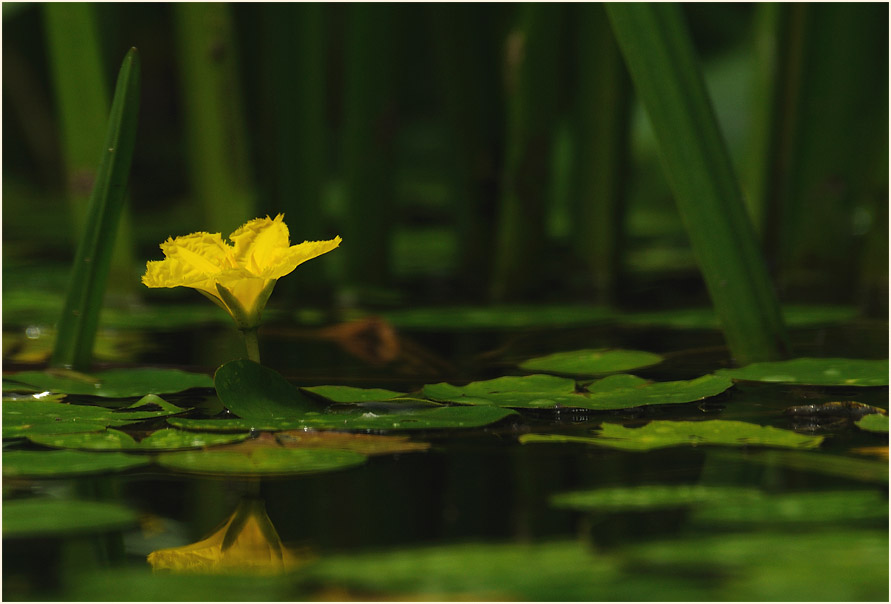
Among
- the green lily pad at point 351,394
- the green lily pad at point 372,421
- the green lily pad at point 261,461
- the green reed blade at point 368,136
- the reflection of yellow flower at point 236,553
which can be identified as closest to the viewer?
the reflection of yellow flower at point 236,553

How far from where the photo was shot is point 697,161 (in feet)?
3.78

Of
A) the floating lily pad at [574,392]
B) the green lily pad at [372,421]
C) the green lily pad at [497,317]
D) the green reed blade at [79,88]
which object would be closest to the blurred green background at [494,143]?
the green reed blade at [79,88]

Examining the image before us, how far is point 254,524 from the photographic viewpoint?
0.70 meters

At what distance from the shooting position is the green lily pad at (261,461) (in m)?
0.80

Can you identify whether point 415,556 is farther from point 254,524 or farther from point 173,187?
point 173,187

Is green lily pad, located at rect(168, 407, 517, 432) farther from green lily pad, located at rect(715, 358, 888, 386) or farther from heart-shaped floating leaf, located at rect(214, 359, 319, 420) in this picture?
green lily pad, located at rect(715, 358, 888, 386)

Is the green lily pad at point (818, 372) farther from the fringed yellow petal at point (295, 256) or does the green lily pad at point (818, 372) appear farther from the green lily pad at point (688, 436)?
the fringed yellow petal at point (295, 256)

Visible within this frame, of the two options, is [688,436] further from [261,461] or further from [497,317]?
[497,317]

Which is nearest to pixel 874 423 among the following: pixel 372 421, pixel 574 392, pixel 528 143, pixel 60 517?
pixel 574 392

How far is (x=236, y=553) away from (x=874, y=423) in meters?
0.56

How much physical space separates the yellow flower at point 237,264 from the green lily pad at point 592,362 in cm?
37

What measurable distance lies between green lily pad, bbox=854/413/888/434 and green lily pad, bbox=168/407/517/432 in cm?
30

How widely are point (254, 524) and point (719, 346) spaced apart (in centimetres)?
82

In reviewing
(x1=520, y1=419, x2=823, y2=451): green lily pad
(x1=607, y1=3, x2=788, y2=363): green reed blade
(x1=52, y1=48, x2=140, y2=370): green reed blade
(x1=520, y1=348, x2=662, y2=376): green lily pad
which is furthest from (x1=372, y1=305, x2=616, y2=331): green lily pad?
(x1=520, y1=419, x2=823, y2=451): green lily pad
